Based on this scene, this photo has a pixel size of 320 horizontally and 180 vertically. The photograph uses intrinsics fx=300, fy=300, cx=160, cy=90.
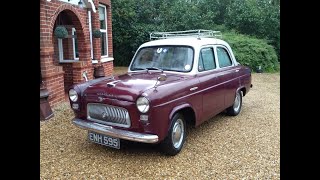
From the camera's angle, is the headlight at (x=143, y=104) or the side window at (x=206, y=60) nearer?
the headlight at (x=143, y=104)

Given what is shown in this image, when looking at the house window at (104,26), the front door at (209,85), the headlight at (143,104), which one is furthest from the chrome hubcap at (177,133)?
the house window at (104,26)

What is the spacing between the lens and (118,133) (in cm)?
394

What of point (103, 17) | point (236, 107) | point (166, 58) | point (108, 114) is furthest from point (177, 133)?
point (103, 17)

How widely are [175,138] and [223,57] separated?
2479 millimetres

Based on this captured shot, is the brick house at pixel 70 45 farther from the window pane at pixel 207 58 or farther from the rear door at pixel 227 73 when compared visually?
the rear door at pixel 227 73

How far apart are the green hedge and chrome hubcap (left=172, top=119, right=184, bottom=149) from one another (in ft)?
33.9

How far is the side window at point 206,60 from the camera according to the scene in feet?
17.2

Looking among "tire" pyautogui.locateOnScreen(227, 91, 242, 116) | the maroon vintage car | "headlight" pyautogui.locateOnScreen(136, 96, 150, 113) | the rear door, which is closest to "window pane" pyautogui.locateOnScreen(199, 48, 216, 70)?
the maroon vintage car

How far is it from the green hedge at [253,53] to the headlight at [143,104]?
11137mm

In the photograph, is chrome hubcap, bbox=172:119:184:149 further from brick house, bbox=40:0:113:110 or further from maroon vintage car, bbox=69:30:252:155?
brick house, bbox=40:0:113:110

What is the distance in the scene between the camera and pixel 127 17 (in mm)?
16844

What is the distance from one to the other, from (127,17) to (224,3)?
6053 millimetres

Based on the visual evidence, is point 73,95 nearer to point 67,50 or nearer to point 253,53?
point 67,50
